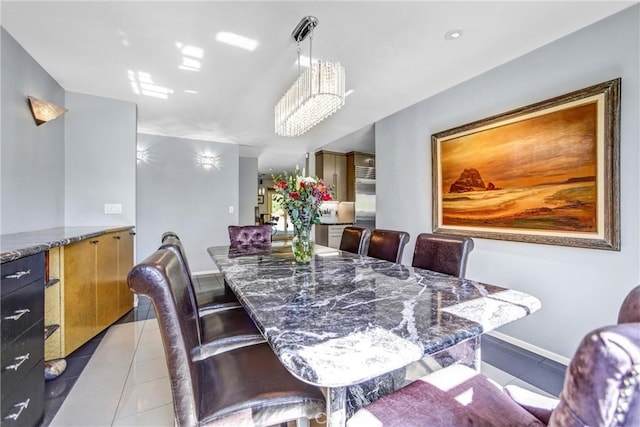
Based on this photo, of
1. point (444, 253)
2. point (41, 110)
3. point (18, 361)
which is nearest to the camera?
point (18, 361)

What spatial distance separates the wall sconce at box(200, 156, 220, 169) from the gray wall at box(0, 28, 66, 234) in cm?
220

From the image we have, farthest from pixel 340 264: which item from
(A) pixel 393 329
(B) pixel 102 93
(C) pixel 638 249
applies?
(B) pixel 102 93

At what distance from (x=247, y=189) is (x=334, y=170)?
7.87 ft

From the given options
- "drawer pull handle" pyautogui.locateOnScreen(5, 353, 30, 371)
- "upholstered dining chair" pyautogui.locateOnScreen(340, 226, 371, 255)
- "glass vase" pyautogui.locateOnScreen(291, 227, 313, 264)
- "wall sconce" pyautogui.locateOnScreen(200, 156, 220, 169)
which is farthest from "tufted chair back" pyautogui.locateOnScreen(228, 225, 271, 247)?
"wall sconce" pyautogui.locateOnScreen(200, 156, 220, 169)

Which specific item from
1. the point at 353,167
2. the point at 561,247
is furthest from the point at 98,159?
the point at 561,247

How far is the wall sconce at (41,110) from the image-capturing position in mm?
2354

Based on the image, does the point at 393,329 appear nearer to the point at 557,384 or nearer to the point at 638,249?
the point at 557,384

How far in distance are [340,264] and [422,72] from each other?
1.98 m

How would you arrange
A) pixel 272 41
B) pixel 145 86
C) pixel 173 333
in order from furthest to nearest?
pixel 145 86
pixel 272 41
pixel 173 333

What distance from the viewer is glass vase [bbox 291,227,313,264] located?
187cm

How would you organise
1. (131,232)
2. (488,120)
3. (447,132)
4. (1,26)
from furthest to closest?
(131,232) < (447,132) < (488,120) < (1,26)

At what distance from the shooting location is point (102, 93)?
3.09 m

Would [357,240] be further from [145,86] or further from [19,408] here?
[145,86]

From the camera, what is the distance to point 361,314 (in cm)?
93
